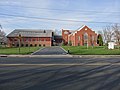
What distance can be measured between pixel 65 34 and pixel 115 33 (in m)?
56.5

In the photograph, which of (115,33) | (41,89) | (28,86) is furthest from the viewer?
(115,33)

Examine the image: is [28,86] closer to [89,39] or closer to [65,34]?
[89,39]

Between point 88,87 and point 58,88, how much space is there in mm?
1136

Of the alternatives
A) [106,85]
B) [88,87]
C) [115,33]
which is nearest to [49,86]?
[88,87]

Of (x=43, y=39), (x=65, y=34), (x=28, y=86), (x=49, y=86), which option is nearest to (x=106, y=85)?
(x=49, y=86)

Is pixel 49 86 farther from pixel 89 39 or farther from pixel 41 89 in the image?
pixel 89 39

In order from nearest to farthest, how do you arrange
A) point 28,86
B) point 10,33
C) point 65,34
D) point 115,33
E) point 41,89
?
point 41,89, point 28,86, point 115,33, point 10,33, point 65,34

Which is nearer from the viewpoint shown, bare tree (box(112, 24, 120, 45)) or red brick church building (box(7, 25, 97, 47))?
bare tree (box(112, 24, 120, 45))

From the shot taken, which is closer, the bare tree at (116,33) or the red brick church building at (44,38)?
the bare tree at (116,33)

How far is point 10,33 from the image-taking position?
340 ft

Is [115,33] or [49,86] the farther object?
[115,33]

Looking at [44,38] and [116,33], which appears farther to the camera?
[44,38]

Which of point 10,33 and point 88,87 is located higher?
point 10,33

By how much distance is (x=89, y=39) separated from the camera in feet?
317
